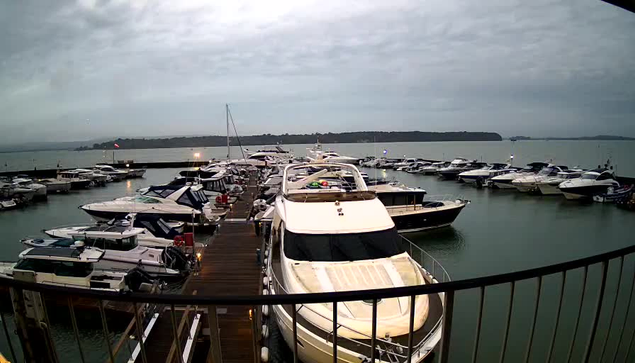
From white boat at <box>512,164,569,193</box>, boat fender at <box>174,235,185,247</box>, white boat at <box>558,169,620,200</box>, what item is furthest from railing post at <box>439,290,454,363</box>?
white boat at <box>512,164,569,193</box>

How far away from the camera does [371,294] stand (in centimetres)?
162

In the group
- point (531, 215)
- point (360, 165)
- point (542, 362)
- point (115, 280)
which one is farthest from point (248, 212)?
point (360, 165)

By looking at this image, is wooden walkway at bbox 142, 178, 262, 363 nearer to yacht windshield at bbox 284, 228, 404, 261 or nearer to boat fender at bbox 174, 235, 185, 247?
boat fender at bbox 174, 235, 185, 247

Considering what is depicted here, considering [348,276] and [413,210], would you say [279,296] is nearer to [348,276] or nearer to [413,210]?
[348,276]

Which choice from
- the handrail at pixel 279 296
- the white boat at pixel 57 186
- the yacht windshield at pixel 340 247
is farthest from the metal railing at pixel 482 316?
the white boat at pixel 57 186

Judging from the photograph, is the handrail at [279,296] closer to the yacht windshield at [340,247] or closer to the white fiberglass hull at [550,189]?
the yacht windshield at [340,247]

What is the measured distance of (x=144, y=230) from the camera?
13047 mm

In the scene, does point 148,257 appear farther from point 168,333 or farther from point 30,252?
point 168,333

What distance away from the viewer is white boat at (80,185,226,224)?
1834 centimetres

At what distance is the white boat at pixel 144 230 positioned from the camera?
41.3ft

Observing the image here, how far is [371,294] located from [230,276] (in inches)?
351

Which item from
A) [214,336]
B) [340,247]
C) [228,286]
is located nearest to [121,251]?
[228,286]

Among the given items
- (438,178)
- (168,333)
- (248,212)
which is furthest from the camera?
(438,178)

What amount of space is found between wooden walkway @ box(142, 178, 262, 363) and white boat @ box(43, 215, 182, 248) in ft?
Result: 7.68
